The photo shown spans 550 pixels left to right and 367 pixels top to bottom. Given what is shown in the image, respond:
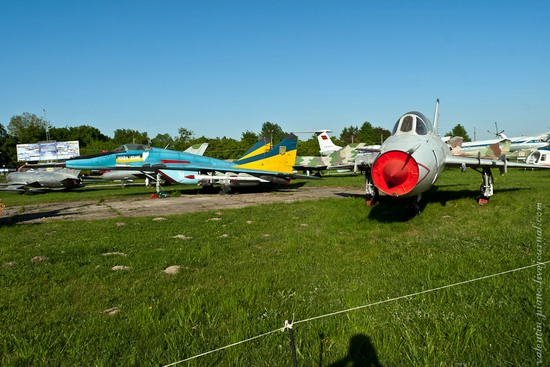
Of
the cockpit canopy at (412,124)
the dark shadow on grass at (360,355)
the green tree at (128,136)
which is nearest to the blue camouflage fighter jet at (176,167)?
the cockpit canopy at (412,124)

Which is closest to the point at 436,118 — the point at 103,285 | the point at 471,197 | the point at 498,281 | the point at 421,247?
the point at 471,197

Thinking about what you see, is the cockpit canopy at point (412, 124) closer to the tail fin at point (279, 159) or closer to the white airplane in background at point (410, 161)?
the white airplane in background at point (410, 161)

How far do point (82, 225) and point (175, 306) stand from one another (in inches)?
308

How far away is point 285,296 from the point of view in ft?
13.7

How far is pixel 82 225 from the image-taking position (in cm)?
1036

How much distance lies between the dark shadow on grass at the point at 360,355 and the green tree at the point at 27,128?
10309 cm

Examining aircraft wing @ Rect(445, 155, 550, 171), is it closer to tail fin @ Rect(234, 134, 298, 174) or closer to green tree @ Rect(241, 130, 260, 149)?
tail fin @ Rect(234, 134, 298, 174)

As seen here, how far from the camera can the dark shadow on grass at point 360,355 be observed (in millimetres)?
2789

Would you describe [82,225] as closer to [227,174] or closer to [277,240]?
[277,240]

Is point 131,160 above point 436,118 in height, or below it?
below

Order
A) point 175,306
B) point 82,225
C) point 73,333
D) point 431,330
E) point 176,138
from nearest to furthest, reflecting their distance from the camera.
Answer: point 431,330
point 73,333
point 175,306
point 82,225
point 176,138

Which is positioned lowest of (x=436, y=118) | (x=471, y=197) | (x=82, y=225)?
(x=82, y=225)

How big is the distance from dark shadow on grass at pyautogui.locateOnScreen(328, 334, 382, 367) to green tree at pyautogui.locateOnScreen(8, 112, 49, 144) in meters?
103

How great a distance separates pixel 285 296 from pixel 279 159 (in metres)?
19.7
